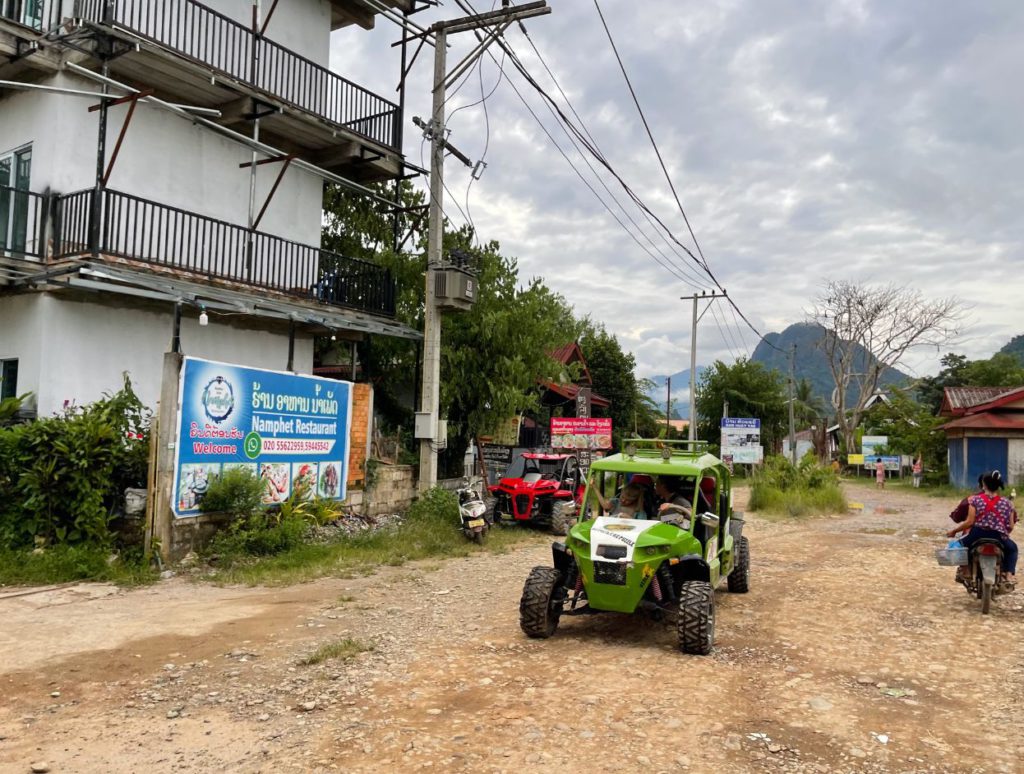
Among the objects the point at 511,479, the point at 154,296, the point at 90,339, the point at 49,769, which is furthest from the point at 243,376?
the point at 49,769

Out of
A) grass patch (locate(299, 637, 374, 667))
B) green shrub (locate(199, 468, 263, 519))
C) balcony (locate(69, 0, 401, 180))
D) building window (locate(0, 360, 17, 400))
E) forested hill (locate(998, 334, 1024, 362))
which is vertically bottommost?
grass patch (locate(299, 637, 374, 667))

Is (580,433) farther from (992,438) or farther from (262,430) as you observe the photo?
(992,438)

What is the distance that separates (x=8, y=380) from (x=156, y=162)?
15.1 ft

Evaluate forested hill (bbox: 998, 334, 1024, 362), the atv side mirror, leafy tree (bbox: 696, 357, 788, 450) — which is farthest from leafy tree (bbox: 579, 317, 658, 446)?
forested hill (bbox: 998, 334, 1024, 362)

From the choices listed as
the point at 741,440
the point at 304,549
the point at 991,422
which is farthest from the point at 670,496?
the point at 991,422

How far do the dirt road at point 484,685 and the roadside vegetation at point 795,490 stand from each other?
1206 centimetres

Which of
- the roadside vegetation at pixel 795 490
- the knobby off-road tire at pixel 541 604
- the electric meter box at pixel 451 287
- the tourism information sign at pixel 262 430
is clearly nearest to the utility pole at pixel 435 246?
the electric meter box at pixel 451 287

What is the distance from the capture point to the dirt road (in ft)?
16.1

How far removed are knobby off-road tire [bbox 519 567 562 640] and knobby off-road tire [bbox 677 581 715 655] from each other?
3.95 ft

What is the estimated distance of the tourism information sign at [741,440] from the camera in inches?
1050

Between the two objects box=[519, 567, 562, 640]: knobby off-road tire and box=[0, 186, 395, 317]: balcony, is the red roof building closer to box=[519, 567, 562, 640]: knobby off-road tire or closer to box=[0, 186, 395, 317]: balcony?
box=[0, 186, 395, 317]: balcony

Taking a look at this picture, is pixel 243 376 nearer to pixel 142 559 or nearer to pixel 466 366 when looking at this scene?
pixel 142 559

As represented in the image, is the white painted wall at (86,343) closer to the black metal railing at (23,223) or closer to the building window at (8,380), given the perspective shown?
the building window at (8,380)

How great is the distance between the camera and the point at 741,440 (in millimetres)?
27047
